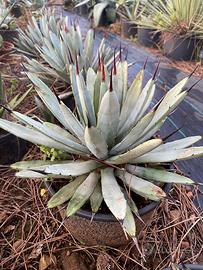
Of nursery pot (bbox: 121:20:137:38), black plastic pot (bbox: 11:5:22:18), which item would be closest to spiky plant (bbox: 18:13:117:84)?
nursery pot (bbox: 121:20:137:38)

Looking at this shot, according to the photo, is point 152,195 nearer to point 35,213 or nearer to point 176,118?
point 35,213

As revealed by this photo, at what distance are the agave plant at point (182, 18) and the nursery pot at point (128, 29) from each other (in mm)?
627

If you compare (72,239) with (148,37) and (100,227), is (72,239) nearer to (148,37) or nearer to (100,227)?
(100,227)

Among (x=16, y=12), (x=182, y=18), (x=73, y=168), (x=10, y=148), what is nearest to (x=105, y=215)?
(x=73, y=168)

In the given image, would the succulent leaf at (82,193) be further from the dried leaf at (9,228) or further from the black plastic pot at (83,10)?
the black plastic pot at (83,10)

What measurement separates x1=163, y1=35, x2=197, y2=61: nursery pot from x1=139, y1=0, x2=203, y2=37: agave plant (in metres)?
0.07

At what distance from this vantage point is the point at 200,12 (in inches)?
138

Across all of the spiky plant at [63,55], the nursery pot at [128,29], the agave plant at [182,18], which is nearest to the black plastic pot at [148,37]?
the agave plant at [182,18]

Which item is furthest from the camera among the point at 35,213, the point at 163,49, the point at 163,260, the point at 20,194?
the point at 163,49

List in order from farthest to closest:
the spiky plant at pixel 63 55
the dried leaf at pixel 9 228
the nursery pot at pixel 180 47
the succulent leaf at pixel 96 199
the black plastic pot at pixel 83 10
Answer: the black plastic pot at pixel 83 10 → the nursery pot at pixel 180 47 → the spiky plant at pixel 63 55 → the dried leaf at pixel 9 228 → the succulent leaf at pixel 96 199

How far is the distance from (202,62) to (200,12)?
2.19 ft

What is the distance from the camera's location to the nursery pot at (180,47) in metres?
3.35

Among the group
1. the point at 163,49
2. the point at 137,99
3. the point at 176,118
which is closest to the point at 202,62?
the point at 163,49

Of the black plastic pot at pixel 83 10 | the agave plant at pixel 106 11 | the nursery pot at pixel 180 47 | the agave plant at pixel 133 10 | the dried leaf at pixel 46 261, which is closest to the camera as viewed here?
the dried leaf at pixel 46 261
